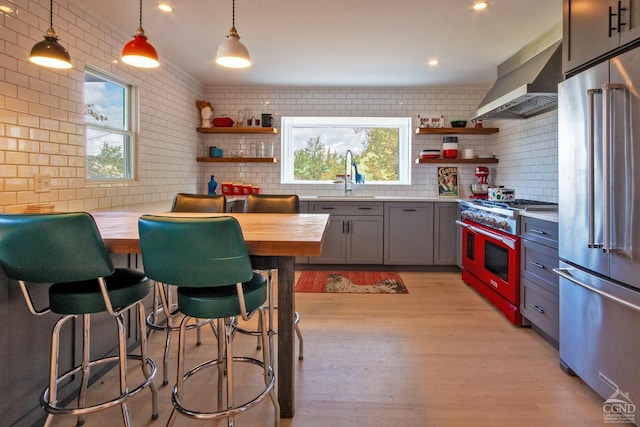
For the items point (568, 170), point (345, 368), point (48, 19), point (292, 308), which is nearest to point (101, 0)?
point (48, 19)

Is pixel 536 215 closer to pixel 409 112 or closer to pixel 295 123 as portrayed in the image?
pixel 409 112

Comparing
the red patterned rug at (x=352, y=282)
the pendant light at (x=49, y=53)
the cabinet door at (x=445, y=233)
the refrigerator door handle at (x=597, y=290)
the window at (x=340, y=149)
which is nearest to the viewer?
the refrigerator door handle at (x=597, y=290)

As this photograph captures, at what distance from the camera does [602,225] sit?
1776mm

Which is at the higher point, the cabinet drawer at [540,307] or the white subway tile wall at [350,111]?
the white subway tile wall at [350,111]

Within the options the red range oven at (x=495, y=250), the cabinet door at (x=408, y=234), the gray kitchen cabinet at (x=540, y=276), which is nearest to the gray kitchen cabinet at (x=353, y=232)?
the cabinet door at (x=408, y=234)

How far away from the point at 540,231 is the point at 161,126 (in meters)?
3.60

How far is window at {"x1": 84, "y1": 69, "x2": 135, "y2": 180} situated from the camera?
3008 millimetres

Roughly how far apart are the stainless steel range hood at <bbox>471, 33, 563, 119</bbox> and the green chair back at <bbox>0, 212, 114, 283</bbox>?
3066mm

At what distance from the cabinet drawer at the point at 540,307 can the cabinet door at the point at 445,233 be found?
1.72 metres

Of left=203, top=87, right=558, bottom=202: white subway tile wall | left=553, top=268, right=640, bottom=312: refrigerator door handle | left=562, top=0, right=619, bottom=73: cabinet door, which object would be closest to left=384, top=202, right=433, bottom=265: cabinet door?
left=203, top=87, right=558, bottom=202: white subway tile wall

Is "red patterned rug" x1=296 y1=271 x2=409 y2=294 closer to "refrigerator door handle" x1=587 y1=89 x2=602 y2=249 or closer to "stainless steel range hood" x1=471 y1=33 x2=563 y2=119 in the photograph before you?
"stainless steel range hood" x1=471 y1=33 x2=563 y2=119

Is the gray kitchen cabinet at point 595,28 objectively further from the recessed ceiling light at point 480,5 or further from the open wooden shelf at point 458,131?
the open wooden shelf at point 458,131

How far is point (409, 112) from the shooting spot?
16.6 feet

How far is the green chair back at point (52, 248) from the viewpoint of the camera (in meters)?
1.29
